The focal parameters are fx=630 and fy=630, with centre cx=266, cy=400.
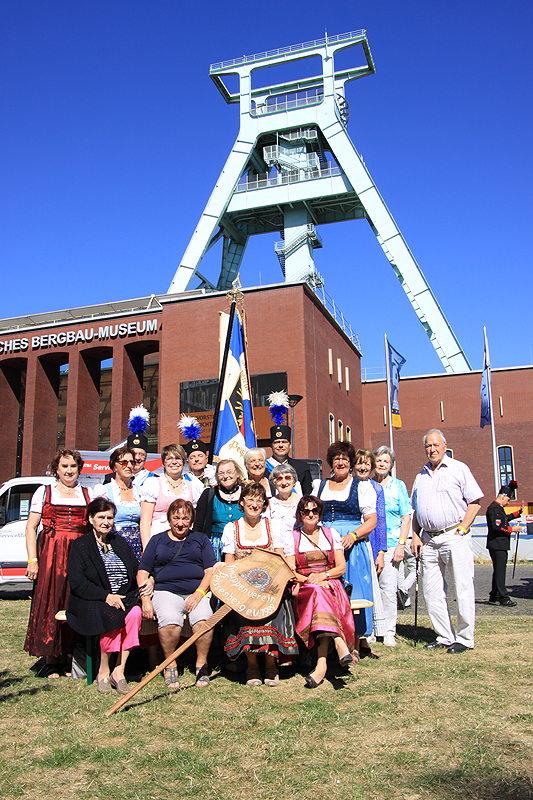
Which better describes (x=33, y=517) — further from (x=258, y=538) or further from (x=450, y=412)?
(x=450, y=412)

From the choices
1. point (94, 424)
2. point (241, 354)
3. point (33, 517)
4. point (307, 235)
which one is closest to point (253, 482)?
point (33, 517)

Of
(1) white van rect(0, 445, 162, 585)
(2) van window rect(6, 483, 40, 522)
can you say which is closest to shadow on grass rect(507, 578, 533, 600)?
(1) white van rect(0, 445, 162, 585)

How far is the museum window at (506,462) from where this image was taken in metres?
36.9

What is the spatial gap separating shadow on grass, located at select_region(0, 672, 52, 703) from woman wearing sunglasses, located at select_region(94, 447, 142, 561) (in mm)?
1263

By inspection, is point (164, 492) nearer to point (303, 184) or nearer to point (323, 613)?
point (323, 613)

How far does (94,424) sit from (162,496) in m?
28.1

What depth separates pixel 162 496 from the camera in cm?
571

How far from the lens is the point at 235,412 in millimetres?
8203

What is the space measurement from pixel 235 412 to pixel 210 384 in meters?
19.5

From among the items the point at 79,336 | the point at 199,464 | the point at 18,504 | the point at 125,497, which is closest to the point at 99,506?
the point at 125,497

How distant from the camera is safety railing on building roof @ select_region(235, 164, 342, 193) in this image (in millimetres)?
36688

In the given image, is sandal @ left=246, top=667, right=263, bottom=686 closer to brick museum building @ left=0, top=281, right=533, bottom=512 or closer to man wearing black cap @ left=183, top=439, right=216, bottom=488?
man wearing black cap @ left=183, top=439, right=216, bottom=488

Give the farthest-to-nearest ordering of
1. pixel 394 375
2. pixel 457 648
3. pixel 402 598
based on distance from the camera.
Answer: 1. pixel 394 375
2. pixel 402 598
3. pixel 457 648

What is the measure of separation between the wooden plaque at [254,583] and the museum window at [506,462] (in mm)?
34559
